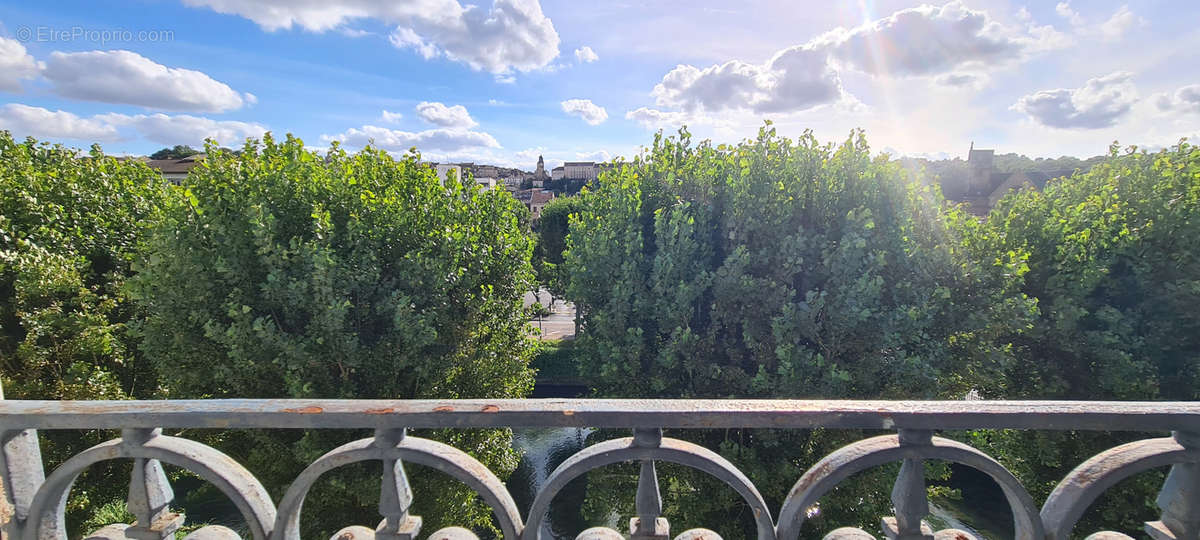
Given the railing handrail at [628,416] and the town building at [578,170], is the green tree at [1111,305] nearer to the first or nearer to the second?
the railing handrail at [628,416]

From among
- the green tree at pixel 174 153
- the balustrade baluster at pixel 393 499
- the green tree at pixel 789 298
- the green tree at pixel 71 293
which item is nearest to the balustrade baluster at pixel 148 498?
the balustrade baluster at pixel 393 499

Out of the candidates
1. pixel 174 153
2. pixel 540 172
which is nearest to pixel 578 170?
pixel 540 172

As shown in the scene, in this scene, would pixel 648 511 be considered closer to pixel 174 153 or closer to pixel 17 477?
pixel 17 477

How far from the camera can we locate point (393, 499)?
1.51 m

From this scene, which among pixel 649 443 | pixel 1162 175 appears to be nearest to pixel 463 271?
pixel 649 443

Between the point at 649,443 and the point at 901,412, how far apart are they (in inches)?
28.1

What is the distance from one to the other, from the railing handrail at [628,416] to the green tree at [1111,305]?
20.5ft

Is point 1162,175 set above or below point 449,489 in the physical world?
above

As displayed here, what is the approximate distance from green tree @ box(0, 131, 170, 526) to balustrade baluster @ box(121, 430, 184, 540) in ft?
22.8

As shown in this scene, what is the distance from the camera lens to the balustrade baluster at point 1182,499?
145 centimetres

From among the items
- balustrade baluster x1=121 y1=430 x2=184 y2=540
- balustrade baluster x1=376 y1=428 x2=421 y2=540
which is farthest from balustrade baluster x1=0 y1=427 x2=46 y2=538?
balustrade baluster x1=376 y1=428 x2=421 y2=540

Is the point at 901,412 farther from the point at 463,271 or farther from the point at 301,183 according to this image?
the point at 301,183

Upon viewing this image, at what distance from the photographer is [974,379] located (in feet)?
23.7

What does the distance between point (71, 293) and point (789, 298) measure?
34.1 ft
